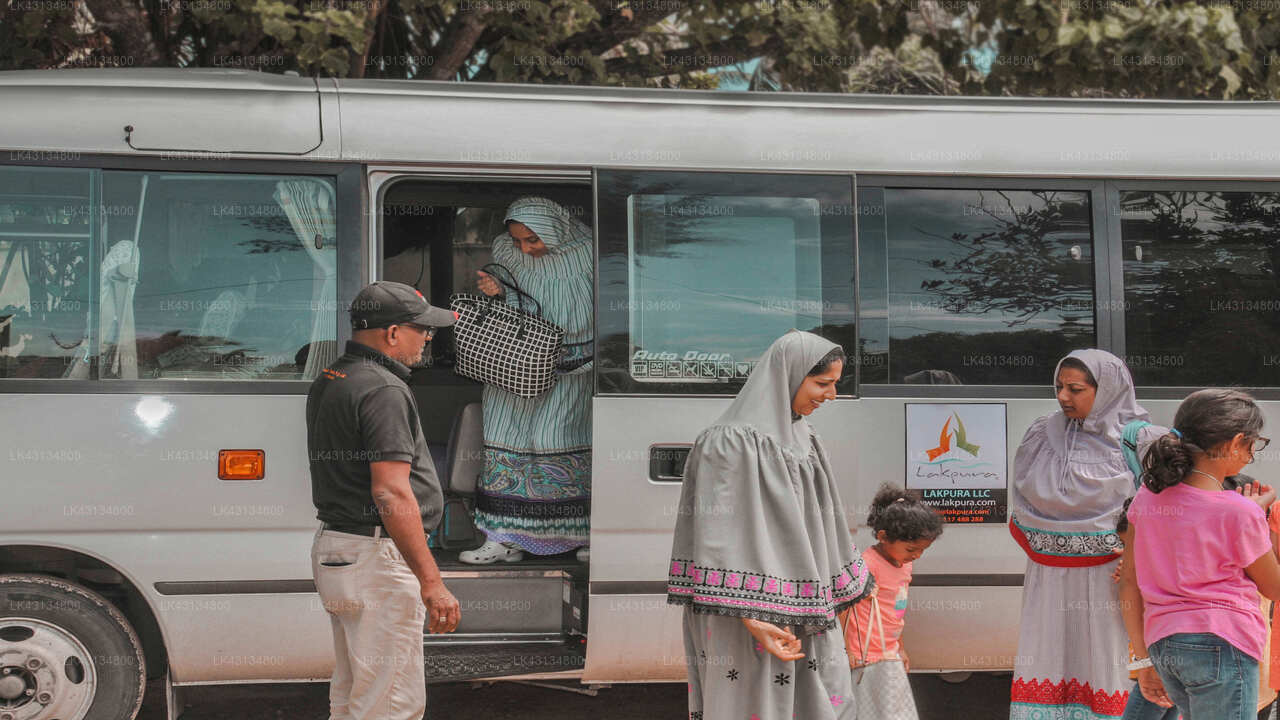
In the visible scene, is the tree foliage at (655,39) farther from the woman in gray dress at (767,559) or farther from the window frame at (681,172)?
the woman in gray dress at (767,559)

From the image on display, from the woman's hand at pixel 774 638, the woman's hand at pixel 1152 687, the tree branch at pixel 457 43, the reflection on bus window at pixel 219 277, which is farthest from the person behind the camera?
the tree branch at pixel 457 43

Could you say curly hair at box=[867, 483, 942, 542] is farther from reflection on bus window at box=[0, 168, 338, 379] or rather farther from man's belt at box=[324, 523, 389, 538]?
reflection on bus window at box=[0, 168, 338, 379]

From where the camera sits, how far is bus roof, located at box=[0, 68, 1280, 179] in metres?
4.55

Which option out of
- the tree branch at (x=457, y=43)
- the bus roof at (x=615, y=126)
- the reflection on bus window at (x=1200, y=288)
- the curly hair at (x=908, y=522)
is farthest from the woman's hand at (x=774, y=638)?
the tree branch at (x=457, y=43)

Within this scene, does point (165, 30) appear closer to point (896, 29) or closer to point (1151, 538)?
point (896, 29)

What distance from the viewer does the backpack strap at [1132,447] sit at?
4203 millimetres

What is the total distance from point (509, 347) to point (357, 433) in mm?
1601

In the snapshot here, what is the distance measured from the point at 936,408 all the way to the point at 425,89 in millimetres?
2589

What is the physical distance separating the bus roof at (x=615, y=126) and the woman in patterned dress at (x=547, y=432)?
1.90ft

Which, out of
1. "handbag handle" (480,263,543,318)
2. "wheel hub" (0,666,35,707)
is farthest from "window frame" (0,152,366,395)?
"wheel hub" (0,666,35,707)

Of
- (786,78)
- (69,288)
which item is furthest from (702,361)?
(786,78)

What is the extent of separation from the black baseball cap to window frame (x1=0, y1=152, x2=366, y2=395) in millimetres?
914

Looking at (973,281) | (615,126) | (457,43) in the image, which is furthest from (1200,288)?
(457,43)

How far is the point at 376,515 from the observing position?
3.65 m
